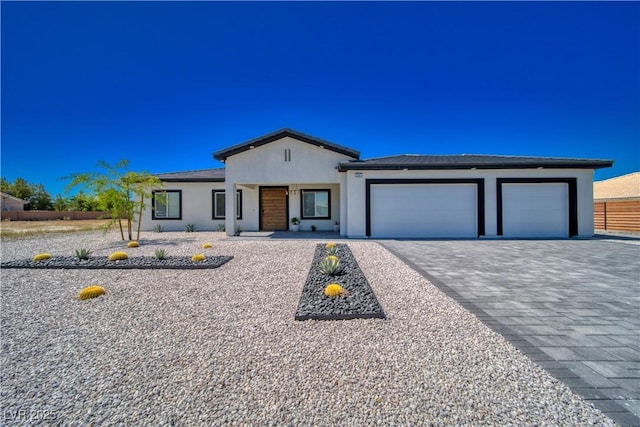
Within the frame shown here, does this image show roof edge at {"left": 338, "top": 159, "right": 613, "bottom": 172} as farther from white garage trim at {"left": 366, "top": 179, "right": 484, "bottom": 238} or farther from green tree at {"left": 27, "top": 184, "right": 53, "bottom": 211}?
green tree at {"left": 27, "top": 184, "right": 53, "bottom": 211}

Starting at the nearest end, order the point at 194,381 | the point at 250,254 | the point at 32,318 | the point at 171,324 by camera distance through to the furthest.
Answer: the point at 194,381
the point at 171,324
the point at 32,318
the point at 250,254

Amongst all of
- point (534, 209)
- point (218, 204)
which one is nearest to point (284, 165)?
point (218, 204)

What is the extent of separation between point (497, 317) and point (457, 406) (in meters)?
2.10

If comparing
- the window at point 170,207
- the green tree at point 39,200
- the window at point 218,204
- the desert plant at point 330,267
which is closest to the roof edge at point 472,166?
the desert plant at point 330,267

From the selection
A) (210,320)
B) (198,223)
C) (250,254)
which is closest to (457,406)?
(210,320)

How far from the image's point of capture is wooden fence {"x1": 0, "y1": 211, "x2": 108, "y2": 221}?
30.7 m

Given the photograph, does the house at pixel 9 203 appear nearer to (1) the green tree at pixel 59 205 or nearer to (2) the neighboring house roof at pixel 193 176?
(1) the green tree at pixel 59 205

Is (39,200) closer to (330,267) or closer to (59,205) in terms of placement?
(59,205)

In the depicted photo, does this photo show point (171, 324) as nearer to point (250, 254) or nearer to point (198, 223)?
point (250, 254)

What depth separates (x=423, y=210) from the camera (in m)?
11.9

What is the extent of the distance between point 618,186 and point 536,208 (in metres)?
21.4

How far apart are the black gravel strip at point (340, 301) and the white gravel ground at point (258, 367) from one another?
0.48 feet

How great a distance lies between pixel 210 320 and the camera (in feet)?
11.2

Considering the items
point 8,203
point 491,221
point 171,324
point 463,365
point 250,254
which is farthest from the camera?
point 8,203
